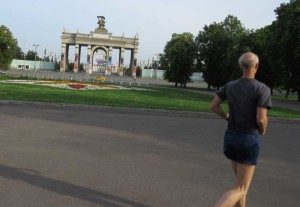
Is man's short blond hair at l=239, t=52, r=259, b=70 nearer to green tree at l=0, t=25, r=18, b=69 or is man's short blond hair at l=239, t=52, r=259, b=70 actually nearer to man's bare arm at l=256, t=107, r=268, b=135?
man's bare arm at l=256, t=107, r=268, b=135

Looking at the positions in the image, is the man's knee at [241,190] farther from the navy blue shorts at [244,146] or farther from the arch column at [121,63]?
the arch column at [121,63]

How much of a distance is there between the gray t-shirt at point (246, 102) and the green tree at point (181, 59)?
77.1m

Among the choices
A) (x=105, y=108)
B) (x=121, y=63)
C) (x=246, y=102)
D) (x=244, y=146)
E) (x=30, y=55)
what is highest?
(x=246, y=102)

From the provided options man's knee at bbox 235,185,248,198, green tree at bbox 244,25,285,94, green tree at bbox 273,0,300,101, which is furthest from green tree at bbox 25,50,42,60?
man's knee at bbox 235,185,248,198

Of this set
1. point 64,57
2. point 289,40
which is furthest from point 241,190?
point 64,57

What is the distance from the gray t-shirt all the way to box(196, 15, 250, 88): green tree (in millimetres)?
65750

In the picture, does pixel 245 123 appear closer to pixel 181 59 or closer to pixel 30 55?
pixel 181 59

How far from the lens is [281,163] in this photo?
455 inches

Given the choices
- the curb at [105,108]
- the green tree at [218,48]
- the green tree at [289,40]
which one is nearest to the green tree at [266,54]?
the green tree at [289,40]

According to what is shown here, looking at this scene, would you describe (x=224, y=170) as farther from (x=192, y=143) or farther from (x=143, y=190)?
(x=192, y=143)

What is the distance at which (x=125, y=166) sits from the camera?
32.1 feet

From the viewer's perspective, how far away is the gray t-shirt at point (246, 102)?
5.89m

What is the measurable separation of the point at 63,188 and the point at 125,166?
2127 mm

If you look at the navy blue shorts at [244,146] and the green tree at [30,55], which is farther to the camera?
the green tree at [30,55]
